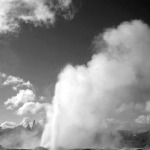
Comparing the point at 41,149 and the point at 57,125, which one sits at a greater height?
the point at 57,125

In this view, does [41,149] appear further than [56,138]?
No

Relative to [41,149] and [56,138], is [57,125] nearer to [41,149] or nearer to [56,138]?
[56,138]

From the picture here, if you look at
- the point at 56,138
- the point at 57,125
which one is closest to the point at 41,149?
the point at 56,138

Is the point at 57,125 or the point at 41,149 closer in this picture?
the point at 41,149

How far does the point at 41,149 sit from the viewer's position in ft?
319

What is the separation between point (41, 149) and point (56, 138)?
9632 millimetres

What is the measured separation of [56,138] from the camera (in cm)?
10369

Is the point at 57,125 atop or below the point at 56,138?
atop

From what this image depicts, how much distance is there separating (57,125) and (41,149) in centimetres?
1622

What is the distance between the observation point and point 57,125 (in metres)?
110
